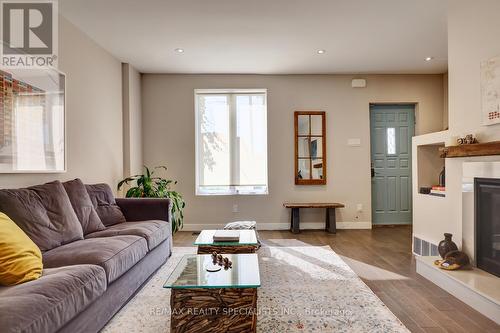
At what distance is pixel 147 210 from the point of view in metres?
3.64

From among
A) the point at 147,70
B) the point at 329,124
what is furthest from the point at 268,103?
the point at 147,70

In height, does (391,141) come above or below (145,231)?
above

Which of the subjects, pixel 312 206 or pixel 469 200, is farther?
pixel 312 206

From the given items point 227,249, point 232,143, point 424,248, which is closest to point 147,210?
point 227,249

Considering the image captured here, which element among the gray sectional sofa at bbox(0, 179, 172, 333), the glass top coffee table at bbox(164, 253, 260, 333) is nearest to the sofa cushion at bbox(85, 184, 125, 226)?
the gray sectional sofa at bbox(0, 179, 172, 333)

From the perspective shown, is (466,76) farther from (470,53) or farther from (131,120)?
(131,120)

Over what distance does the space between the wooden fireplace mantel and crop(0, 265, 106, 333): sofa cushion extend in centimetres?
298

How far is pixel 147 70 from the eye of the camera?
5.21m

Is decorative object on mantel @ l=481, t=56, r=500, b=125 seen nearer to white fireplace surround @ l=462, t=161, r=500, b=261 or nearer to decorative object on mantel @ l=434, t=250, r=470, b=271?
white fireplace surround @ l=462, t=161, r=500, b=261

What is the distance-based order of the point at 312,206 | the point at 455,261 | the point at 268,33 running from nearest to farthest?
the point at 455,261, the point at 268,33, the point at 312,206

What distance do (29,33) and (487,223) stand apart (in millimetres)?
4328

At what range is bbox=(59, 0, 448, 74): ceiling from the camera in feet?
10.3

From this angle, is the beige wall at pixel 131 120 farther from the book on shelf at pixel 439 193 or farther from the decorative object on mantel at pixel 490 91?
the decorative object on mantel at pixel 490 91

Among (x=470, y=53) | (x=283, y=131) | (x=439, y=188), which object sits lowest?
(x=439, y=188)
